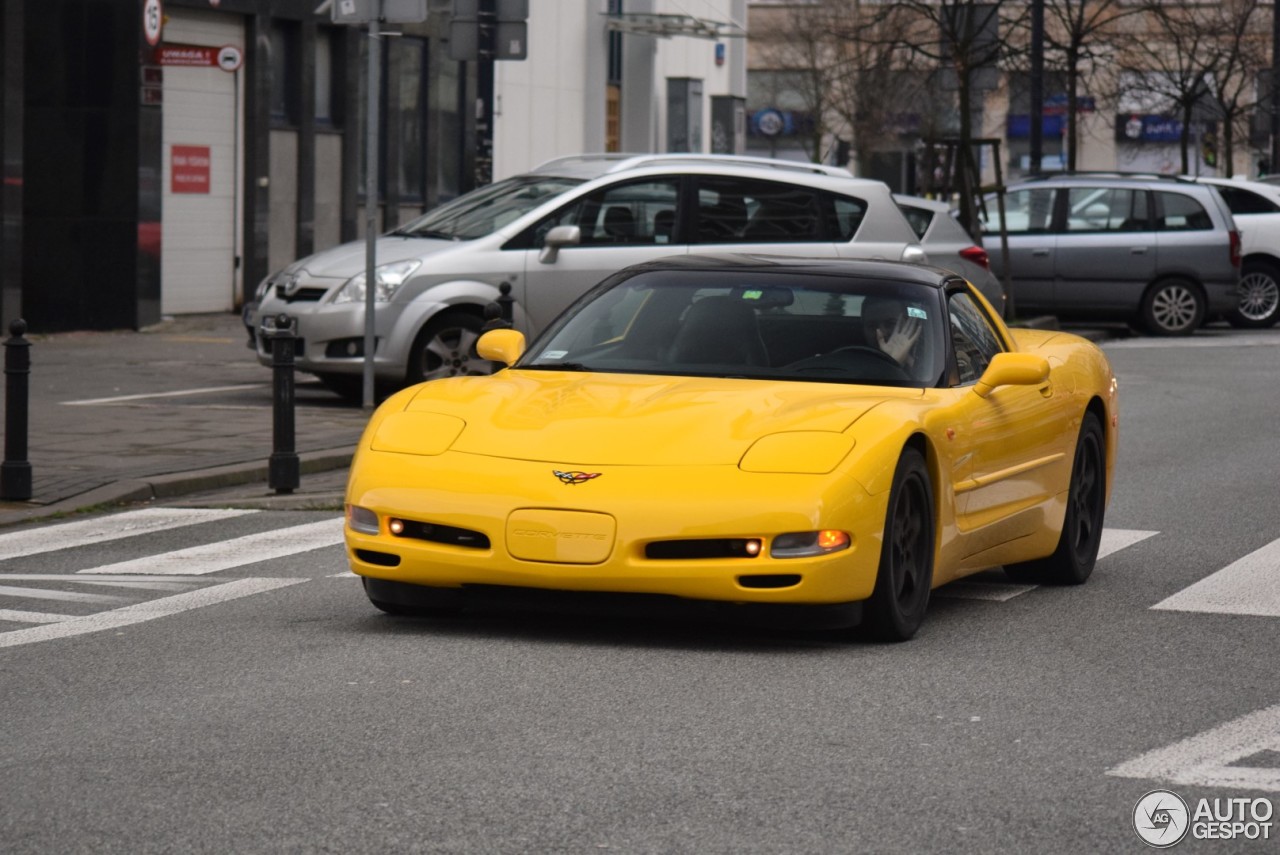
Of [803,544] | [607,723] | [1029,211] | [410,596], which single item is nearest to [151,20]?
[1029,211]

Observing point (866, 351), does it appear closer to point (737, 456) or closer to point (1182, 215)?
point (737, 456)

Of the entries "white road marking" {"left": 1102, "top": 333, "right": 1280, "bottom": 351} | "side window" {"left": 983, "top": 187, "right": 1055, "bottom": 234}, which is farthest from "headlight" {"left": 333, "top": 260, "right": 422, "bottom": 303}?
"side window" {"left": 983, "top": 187, "right": 1055, "bottom": 234}

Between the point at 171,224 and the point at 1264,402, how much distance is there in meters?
12.3

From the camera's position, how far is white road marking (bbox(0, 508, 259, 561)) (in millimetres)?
9641

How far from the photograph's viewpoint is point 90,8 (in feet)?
73.7

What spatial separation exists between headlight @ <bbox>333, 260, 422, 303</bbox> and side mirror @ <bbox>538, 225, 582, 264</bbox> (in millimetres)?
910

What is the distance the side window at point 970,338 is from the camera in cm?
802

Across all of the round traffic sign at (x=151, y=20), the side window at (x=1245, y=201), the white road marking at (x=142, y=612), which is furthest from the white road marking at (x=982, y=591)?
the side window at (x=1245, y=201)

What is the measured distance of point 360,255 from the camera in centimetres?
1570

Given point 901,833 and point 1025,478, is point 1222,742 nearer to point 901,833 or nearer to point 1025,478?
point 901,833

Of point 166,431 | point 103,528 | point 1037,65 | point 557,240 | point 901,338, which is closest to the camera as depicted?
point 901,338

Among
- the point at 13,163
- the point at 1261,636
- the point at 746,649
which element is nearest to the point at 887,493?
the point at 746,649

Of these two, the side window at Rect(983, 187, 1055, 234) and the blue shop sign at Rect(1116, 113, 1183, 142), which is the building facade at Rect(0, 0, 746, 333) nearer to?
the side window at Rect(983, 187, 1055, 234)

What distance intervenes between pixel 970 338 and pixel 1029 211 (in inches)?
711
